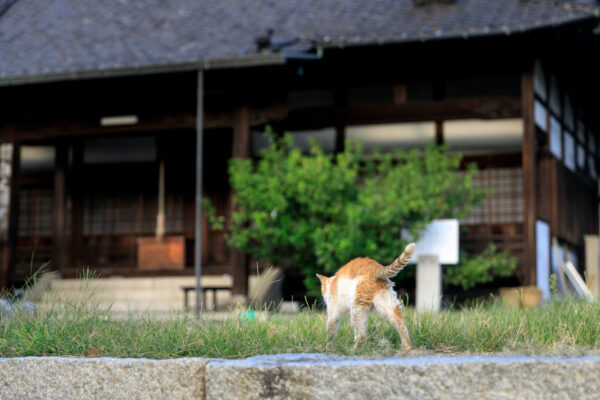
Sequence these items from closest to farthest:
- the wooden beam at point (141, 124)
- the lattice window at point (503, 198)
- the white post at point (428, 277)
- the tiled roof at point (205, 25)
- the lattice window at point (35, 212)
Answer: the white post at point (428, 277) → the tiled roof at point (205, 25) → the wooden beam at point (141, 124) → the lattice window at point (503, 198) → the lattice window at point (35, 212)

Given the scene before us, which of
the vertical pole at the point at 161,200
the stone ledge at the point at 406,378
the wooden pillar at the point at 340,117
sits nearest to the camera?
the stone ledge at the point at 406,378

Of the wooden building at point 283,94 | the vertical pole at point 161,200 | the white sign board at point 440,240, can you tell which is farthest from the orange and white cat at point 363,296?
the vertical pole at point 161,200

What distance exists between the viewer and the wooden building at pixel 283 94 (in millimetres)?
11961

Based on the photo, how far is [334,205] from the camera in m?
11.4

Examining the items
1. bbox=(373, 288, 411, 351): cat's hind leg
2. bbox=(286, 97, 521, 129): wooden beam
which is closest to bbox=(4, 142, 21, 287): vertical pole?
bbox=(286, 97, 521, 129): wooden beam

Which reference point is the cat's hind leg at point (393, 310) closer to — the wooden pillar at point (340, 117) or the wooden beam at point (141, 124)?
the wooden beam at point (141, 124)

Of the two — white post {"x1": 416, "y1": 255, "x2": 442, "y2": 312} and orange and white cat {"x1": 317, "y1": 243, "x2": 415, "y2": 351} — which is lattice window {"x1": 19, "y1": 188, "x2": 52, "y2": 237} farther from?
orange and white cat {"x1": 317, "y1": 243, "x2": 415, "y2": 351}

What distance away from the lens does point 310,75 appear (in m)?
13.5

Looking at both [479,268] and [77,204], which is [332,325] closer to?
[479,268]

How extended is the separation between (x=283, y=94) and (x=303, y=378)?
9.19 m

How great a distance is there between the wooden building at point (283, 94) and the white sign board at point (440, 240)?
1.05 m

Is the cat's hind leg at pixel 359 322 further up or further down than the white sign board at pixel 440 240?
further down

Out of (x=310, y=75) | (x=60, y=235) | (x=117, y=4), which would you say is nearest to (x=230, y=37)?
(x=310, y=75)

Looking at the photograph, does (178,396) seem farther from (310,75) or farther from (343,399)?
(310,75)
